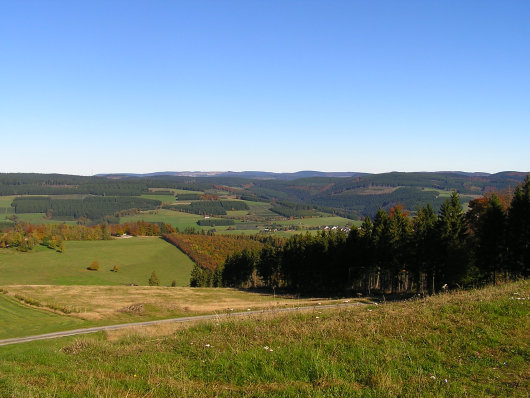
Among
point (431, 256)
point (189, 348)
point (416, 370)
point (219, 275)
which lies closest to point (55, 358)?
point (189, 348)

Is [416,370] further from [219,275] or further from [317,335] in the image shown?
[219,275]

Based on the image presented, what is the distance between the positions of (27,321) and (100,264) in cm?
8208

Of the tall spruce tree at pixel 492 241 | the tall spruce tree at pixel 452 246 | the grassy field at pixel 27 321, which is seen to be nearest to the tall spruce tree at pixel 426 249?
the tall spruce tree at pixel 452 246

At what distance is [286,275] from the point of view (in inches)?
3118

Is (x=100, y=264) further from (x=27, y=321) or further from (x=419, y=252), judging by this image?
(x=419, y=252)

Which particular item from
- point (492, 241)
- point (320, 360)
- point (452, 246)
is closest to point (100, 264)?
point (452, 246)

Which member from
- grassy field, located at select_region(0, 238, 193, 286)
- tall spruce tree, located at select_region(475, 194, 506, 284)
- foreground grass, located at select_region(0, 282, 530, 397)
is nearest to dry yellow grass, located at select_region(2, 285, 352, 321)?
foreground grass, located at select_region(0, 282, 530, 397)

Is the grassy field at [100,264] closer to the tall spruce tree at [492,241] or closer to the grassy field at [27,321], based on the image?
the grassy field at [27,321]

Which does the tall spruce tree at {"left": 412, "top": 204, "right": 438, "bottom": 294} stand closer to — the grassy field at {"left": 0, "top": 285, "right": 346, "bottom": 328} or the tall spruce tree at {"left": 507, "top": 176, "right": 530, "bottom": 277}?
the tall spruce tree at {"left": 507, "top": 176, "right": 530, "bottom": 277}

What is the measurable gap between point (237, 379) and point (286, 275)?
71382 millimetres

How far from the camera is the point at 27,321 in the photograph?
129ft

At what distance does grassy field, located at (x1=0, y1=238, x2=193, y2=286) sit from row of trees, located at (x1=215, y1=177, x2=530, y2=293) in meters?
47.8

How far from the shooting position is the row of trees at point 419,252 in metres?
44.9

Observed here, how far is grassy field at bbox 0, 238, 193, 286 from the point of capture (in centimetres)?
9838
